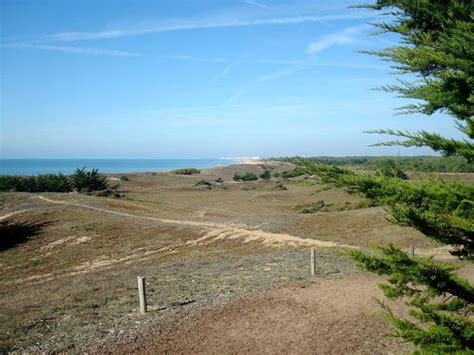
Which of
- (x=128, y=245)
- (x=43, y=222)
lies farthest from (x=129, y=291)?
(x=43, y=222)

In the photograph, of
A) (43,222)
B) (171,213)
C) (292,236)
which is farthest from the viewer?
(171,213)

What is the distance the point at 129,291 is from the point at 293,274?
260 inches

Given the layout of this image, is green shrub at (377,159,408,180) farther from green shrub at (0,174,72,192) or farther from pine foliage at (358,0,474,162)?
green shrub at (0,174,72,192)

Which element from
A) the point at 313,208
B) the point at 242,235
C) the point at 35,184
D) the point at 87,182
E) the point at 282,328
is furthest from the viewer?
the point at 35,184

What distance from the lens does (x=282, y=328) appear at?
37.8 ft

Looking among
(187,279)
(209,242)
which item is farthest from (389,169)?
(209,242)

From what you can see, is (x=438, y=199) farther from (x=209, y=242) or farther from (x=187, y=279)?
(x=209, y=242)

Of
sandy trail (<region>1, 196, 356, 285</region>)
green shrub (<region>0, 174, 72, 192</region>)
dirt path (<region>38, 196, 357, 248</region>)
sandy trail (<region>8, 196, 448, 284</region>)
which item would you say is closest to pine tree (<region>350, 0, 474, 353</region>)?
sandy trail (<region>8, 196, 448, 284</region>)

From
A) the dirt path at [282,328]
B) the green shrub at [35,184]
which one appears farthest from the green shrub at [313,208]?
the green shrub at [35,184]

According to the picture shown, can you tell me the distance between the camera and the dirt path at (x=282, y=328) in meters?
10.4

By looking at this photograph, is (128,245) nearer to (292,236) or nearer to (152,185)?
(292,236)

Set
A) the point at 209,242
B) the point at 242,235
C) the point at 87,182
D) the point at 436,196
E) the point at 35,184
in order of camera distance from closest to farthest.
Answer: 1. the point at 436,196
2. the point at 209,242
3. the point at 242,235
4. the point at 87,182
5. the point at 35,184

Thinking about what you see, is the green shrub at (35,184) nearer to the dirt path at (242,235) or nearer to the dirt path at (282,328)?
the dirt path at (242,235)

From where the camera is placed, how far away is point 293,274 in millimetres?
17141
